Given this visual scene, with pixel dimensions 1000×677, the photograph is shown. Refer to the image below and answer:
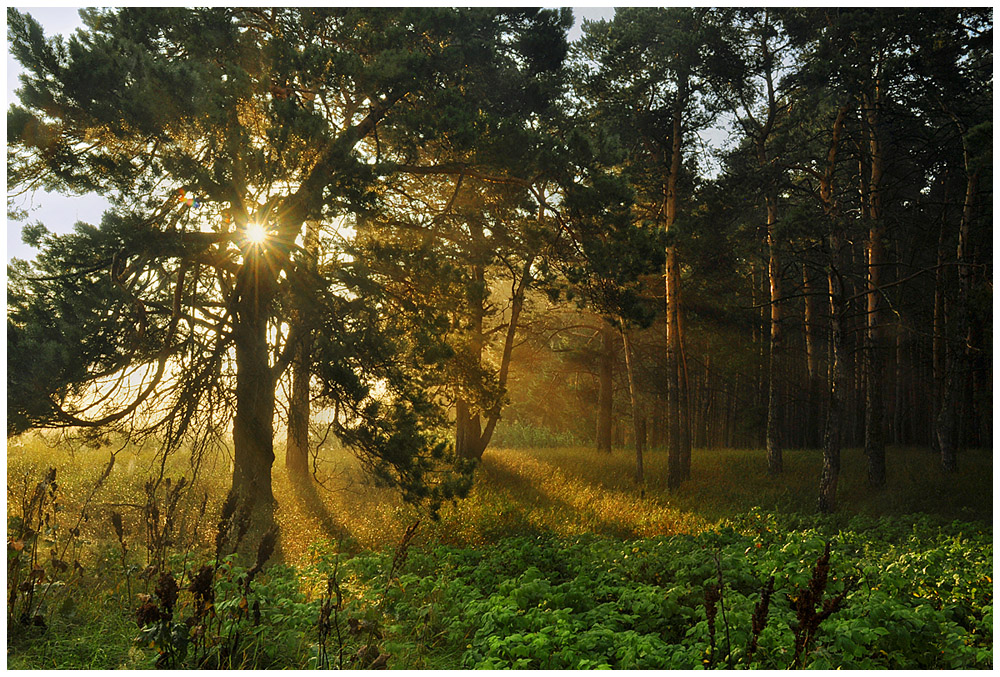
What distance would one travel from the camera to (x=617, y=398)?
32.8 m

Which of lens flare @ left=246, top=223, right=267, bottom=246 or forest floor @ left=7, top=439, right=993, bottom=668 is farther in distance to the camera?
lens flare @ left=246, top=223, right=267, bottom=246

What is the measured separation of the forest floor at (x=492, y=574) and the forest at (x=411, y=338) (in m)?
0.05

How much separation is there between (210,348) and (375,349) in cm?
233

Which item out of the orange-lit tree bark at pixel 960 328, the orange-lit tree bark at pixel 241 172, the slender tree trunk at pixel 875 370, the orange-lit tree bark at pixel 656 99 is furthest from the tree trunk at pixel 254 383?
the slender tree trunk at pixel 875 370

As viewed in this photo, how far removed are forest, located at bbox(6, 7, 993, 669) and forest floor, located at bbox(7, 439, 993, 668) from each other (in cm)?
5

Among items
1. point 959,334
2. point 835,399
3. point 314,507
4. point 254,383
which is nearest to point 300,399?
point 254,383

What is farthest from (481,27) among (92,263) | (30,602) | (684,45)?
(30,602)

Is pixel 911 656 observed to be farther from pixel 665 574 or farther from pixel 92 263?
pixel 92 263

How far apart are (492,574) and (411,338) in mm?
3932

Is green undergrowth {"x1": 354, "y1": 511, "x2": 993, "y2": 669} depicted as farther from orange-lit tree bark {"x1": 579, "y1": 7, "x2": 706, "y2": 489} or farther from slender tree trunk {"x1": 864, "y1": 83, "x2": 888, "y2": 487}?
orange-lit tree bark {"x1": 579, "y1": 7, "x2": 706, "y2": 489}

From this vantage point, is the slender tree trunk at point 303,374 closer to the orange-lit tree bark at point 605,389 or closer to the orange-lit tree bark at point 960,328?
the orange-lit tree bark at point 960,328

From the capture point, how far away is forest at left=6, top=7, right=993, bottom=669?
14.7 ft

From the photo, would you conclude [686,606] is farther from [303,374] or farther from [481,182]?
A: [481,182]

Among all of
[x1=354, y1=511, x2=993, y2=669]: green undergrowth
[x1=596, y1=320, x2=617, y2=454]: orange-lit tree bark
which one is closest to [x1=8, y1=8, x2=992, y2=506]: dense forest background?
[x1=354, y1=511, x2=993, y2=669]: green undergrowth
